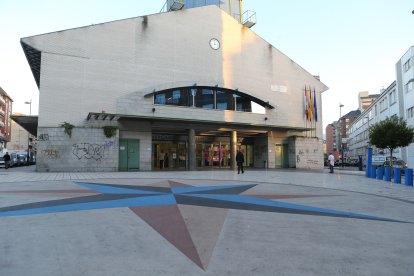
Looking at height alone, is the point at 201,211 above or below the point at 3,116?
below

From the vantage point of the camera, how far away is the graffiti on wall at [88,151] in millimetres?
22984

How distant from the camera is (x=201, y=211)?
770 cm

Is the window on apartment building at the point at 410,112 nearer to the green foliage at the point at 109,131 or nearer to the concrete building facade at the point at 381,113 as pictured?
the concrete building facade at the point at 381,113

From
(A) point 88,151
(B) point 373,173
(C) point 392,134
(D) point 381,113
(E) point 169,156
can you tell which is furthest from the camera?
(D) point 381,113

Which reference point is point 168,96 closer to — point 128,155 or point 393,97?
point 128,155

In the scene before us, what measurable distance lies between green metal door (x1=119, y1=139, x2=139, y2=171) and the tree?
64.7ft

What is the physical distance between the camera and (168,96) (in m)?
26.3

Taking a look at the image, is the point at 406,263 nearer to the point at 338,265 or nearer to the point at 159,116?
the point at 338,265

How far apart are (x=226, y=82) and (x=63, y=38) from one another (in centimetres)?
1374

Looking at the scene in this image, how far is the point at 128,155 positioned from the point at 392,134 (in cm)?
2133

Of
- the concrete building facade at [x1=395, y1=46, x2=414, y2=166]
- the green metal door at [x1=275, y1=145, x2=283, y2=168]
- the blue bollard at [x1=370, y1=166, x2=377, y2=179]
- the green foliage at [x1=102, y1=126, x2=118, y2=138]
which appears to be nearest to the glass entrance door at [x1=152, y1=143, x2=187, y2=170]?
the green foliage at [x1=102, y1=126, x2=118, y2=138]

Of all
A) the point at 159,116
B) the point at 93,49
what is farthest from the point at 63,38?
the point at 159,116

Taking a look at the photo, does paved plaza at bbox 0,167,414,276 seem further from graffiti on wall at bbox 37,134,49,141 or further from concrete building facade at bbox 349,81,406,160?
concrete building facade at bbox 349,81,406,160

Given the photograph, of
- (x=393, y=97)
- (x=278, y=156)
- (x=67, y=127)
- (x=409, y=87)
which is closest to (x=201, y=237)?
(x=67, y=127)
